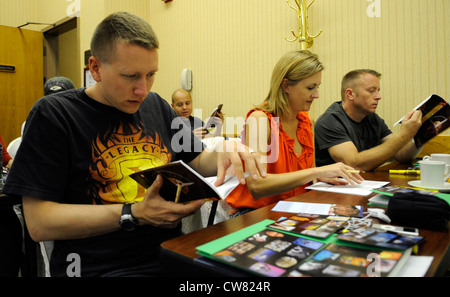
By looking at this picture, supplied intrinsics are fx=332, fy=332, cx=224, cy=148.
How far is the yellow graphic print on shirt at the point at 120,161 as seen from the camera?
1.02 m

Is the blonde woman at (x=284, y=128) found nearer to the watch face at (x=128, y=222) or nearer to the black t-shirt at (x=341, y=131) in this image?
the black t-shirt at (x=341, y=131)

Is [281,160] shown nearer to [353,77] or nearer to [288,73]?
[288,73]

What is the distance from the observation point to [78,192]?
3.29 feet

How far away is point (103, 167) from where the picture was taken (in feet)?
3.36

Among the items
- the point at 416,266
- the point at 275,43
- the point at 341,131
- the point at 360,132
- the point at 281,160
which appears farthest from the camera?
the point at 275,43

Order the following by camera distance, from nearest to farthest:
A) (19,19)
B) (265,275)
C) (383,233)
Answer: (265,275) < (383,233) < (19,19)

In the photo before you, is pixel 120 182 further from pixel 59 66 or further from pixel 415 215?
pixel 59 66

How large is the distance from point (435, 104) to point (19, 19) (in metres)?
5.92

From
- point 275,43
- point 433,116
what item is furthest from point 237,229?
point 275,43

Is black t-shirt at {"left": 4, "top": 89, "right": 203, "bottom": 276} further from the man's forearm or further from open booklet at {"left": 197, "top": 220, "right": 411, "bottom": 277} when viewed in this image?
open booklet at {"left": 197, "top": 220, "right": 411, "bottom": 277}

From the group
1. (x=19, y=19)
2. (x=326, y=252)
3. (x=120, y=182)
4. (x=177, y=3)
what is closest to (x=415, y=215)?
(x=326, y=252)

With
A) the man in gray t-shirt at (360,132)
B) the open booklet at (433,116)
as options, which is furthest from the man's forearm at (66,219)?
the open booklet at (433,116)

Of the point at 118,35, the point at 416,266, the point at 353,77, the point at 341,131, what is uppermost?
the point at 353,77

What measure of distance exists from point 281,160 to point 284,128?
0.21 meters
